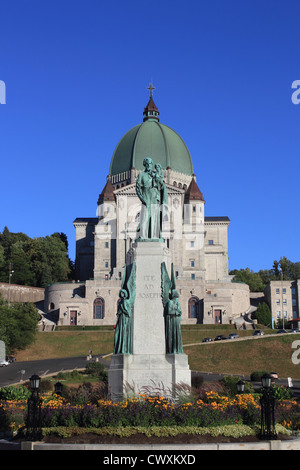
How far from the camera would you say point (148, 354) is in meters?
19.9

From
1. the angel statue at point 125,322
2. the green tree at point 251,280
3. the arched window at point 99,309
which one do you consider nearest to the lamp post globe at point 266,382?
→ the angel statue at point 125,322

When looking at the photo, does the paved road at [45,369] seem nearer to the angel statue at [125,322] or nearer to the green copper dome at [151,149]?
the angel statue at [125,322]

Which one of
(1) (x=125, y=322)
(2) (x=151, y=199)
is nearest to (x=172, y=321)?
(1) (x=125, y=322)

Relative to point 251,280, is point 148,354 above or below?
below

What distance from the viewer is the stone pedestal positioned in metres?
19.5

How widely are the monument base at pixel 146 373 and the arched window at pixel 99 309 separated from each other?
228 feet

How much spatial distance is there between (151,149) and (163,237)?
19.5 m

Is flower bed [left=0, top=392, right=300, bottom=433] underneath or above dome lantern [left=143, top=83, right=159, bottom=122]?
underneath

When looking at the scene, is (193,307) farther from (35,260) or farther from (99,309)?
(35,260)

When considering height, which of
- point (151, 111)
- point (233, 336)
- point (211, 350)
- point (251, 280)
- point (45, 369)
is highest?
point (151, 111)

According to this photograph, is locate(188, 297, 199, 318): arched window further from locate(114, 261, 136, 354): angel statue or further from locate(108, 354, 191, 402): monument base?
locate(108, 354, 191, 402): monument base

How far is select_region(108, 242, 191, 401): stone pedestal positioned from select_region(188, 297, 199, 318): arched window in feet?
226

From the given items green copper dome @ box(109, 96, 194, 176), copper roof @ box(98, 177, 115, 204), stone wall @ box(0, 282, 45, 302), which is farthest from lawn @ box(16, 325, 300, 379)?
green copper dome @ box(109, 96, 194, 176)

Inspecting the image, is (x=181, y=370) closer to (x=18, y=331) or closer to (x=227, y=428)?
(x=227, y=428)
